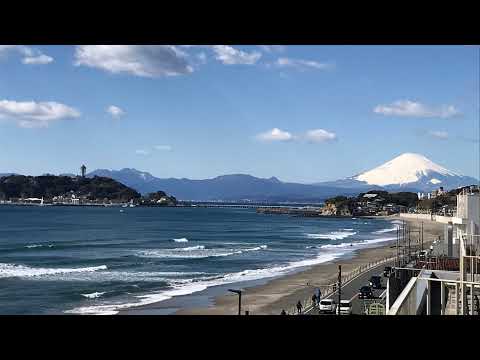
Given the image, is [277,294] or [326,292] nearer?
[326,292]

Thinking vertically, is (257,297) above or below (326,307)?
below

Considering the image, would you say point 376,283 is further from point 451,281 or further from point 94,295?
point 451,281

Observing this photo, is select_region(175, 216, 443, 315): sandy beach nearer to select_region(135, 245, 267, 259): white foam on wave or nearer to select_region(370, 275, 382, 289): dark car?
select_region(370, 275, 382, 289): dark car

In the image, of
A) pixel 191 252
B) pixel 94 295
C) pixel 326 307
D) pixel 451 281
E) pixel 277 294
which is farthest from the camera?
pixel 191 252

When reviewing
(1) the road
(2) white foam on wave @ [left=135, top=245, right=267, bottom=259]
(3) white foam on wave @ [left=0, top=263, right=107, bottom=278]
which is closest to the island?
(2) white foam on wave @ [left=135, top=245, right=267, bottom=259]

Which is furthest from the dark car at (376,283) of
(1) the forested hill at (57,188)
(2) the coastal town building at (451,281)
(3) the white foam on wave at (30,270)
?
(1) the forested hill at (57,188)

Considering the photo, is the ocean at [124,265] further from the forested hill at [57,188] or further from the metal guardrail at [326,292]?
the forested hill at [57,188]

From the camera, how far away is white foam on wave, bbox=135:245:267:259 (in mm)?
26084

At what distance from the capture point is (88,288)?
16.6m

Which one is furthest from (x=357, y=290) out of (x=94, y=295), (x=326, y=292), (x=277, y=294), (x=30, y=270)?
(x=30, y=270)

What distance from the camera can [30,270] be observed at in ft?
68.5

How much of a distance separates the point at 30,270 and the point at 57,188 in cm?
9604
